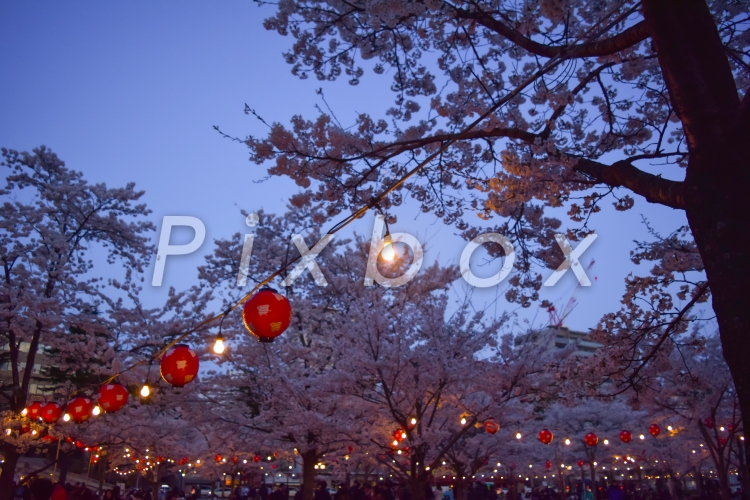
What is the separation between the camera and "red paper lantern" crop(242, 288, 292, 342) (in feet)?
20.2

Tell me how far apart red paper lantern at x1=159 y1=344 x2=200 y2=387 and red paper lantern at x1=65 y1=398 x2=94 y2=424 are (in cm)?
490

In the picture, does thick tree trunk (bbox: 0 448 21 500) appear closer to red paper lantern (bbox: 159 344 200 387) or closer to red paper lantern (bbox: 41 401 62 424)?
red paper lantern (bbox: 41 401 62 424)

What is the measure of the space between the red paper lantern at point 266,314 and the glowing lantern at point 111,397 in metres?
5.71

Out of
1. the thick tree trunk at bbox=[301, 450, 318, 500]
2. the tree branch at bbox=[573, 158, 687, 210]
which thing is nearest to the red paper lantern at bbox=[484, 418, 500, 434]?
the thick tree trunk at bbox=[301, 450, 318, 500]

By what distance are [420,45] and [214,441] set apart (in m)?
14.9

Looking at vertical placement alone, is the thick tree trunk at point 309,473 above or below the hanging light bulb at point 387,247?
below

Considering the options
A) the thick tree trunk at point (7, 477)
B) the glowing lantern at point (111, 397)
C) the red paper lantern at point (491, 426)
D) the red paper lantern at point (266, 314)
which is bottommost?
the thick tree trunk at point (7, 477)

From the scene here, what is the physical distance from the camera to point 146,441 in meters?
16.2

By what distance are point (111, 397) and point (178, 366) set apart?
3682 millimetres

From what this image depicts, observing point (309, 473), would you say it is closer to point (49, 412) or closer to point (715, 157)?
point (49, 412)

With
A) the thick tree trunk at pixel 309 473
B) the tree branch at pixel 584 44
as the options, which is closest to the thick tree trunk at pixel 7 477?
the thick tree trunk at pixel 309 473

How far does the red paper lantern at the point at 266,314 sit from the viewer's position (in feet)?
20.2

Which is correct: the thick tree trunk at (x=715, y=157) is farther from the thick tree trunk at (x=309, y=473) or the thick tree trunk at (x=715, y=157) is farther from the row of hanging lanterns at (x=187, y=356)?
the thick tree trunk at (x=309, y=473)

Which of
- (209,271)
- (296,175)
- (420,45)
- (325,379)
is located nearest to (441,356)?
(325,379)
